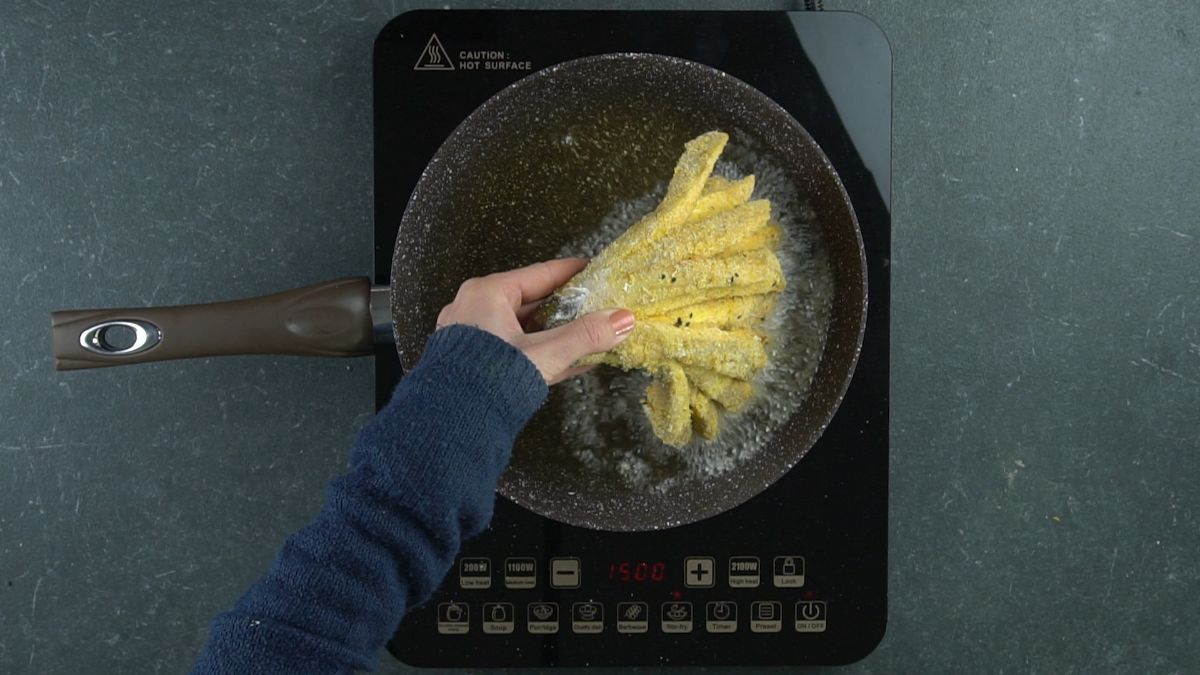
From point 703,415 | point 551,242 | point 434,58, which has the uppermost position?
point 434,58

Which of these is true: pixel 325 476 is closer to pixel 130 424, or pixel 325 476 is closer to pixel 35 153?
pixel 130 424

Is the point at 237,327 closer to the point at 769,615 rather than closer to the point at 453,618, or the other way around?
the point at 453,618

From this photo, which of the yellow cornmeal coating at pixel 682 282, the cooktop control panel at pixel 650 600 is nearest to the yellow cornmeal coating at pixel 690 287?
the yellow cornmeal coating at pixel 682 282

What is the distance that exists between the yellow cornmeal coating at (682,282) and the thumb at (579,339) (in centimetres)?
4

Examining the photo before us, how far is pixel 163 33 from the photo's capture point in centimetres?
61

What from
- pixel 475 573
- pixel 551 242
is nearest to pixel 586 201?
pixel 551 242

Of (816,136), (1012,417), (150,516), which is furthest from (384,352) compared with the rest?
(1012,417)

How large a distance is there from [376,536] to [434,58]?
12.7 inches

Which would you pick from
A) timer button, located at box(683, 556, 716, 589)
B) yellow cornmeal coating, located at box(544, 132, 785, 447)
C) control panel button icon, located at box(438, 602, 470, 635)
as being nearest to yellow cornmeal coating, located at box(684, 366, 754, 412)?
yellow cornmeal coating, located at box(544, 132, 785, 447)

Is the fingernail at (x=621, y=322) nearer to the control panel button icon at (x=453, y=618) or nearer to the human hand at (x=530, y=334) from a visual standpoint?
the human hand at (x=530, y=334)

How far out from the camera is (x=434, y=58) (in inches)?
23.4

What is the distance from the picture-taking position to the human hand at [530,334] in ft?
1.50

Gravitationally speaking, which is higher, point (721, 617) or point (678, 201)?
point (678, 201)

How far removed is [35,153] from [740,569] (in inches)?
21.4
